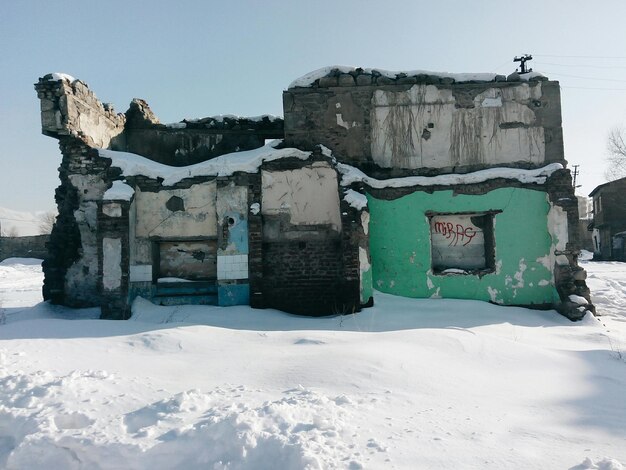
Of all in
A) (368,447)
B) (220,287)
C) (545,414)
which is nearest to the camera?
(368,447)

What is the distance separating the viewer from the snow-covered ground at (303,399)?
297cm

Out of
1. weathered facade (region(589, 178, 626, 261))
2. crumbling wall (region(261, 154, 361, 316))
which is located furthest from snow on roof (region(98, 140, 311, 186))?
weathered facade (region(589, 178, 626, 261))

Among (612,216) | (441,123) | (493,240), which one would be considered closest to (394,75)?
(441,123)

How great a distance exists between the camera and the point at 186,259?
30.8 ft

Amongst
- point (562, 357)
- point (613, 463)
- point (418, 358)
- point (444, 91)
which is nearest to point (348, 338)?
point (418, 358)

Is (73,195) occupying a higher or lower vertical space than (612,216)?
lower

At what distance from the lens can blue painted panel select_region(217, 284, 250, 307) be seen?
28.8 ft

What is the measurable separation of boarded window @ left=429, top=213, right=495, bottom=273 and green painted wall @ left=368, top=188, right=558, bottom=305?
0.27m

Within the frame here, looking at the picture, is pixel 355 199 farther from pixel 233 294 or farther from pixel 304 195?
pixel 233 294

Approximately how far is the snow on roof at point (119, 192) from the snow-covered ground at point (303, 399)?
2731 millimetres

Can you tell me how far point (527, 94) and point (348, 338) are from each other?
24.4 ft

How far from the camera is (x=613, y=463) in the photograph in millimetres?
2752

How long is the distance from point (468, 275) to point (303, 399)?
21.1 ft

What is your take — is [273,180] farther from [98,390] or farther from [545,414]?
[545,414]
